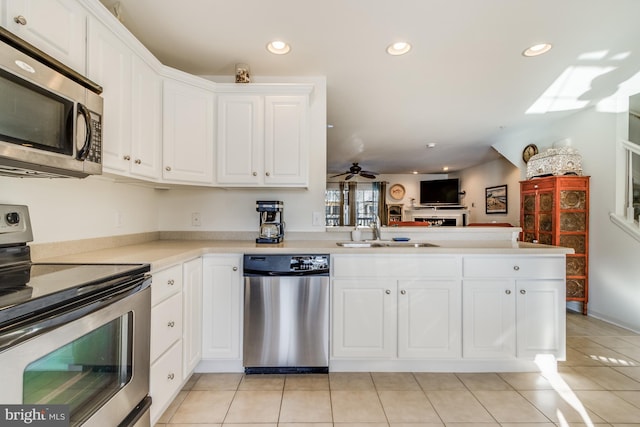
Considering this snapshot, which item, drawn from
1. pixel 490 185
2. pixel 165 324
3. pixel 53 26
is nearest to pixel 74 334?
pixel 165 324

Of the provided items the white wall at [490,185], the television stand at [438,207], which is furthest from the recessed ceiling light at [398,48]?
the television stand at [438,207]

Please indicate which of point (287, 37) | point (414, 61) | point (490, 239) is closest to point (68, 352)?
point (287, 37)

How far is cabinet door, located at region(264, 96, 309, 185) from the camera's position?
2.33 metres

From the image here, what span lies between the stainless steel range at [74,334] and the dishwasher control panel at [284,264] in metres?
0.74

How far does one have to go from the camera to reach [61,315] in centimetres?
84

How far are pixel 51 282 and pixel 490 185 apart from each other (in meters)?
7.32

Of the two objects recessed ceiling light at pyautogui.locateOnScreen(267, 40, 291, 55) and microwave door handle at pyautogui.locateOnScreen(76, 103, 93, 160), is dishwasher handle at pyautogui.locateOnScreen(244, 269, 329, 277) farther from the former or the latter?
recessed ceiling light at pyautogui.locateOnScreen(267, 40, 291, 55)

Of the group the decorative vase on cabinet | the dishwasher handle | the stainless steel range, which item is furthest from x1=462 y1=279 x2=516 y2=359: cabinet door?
the decorative vase on cabinet

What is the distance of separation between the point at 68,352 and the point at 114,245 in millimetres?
1247

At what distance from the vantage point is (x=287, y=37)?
6.71 ft

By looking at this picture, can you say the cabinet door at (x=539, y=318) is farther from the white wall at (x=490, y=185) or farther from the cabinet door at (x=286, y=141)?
the white wall at (x=490, y=185)

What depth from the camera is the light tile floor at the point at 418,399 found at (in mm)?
1614

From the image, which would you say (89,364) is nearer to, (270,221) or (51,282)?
(51,282)

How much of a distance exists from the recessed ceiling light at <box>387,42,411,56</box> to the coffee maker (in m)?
1.49
